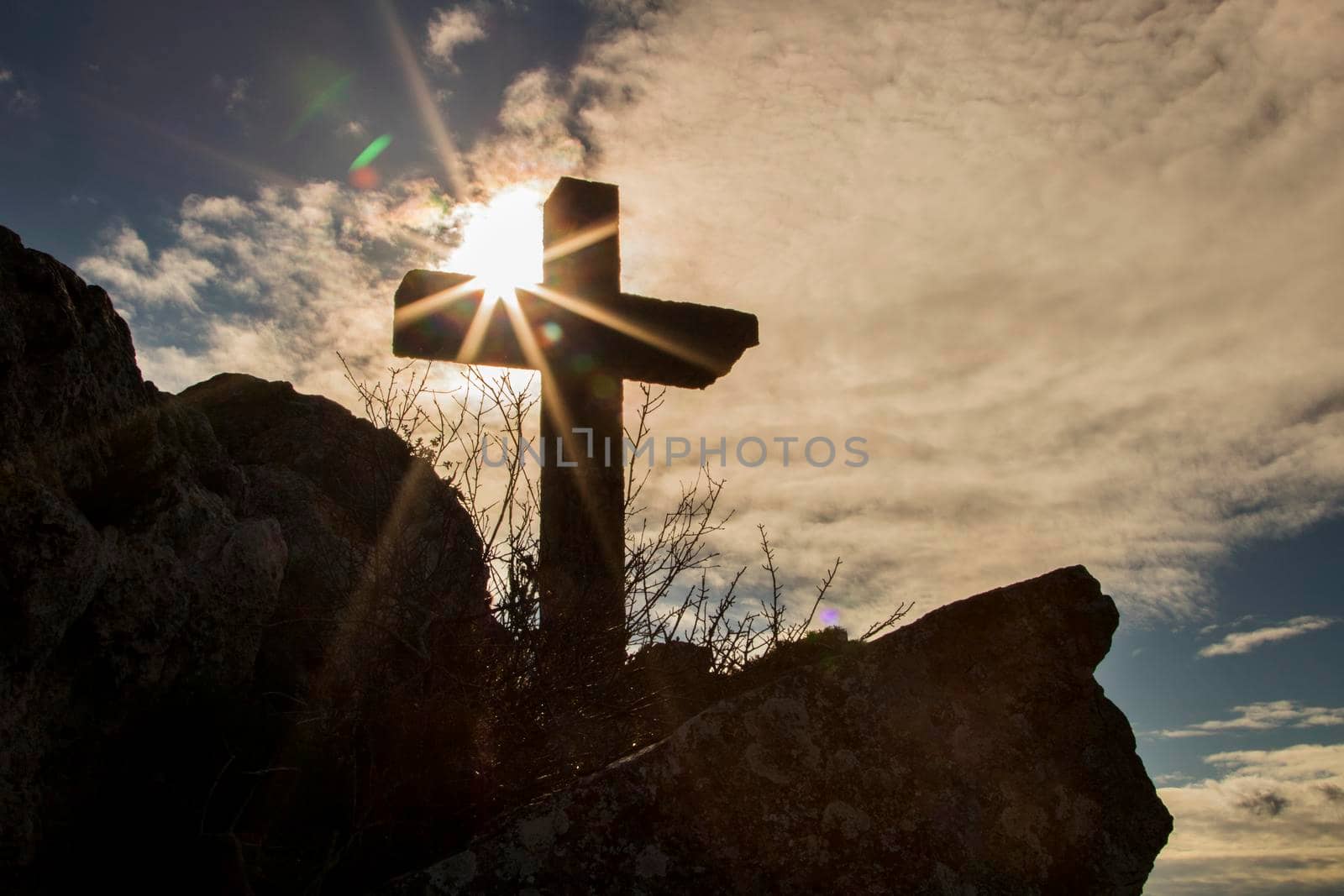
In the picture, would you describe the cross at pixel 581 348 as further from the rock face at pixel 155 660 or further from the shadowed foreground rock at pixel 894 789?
the shadowed foreground rock at pixel 894 789

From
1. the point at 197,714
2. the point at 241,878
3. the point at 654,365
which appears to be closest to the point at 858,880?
the point at 241,878

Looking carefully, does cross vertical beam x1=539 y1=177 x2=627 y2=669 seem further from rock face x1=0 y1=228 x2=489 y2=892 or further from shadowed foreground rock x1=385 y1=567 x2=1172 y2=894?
shadowed foreground rock x1=385 y1=567 x2=1172 y2=894

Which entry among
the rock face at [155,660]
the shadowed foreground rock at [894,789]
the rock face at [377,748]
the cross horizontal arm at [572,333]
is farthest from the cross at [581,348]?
the shadowed foreground rock at [894,789]

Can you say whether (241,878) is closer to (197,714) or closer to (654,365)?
(197,714)

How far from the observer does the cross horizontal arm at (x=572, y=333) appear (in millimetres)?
5285

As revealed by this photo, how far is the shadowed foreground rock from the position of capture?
2.33m

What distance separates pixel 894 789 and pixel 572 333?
352 centimetres

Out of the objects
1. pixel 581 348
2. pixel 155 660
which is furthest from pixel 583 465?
pixel 155 660

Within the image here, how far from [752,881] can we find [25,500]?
5.88 ft

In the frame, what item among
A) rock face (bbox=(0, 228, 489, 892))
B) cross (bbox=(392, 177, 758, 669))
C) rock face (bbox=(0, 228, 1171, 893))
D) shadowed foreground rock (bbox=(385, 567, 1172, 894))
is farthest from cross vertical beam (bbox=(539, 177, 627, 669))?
shadowed foreground rock (bbox=(385, 567, 1172, 894))

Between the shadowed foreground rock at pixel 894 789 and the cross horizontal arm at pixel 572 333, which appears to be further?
the cross horizontal arm at pixel 572 333

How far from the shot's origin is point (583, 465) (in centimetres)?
511

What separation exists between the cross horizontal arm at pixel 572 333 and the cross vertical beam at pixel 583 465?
0.25ft

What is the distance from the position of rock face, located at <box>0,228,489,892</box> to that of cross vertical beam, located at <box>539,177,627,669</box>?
0.66m
